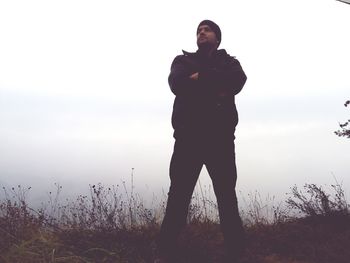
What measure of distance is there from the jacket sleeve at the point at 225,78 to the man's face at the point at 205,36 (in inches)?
14.0

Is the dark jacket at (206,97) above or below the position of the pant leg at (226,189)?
above

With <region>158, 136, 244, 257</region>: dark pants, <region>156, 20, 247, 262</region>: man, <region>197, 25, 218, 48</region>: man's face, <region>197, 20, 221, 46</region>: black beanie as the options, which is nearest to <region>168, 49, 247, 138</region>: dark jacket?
<region>156, 20, 247, 262</region>: man

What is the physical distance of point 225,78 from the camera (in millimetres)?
3486

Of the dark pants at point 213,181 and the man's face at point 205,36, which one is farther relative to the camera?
the man's face at point 205,36

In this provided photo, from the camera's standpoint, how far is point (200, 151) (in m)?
3.55

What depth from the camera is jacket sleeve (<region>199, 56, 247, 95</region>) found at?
3.49 metres

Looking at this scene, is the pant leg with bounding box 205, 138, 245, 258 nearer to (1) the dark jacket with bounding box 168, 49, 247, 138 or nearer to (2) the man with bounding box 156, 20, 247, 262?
(2) the man with bounding box 156, 20, 247, 262

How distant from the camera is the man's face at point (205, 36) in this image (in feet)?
12.3

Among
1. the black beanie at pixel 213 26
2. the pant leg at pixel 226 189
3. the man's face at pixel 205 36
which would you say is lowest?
the pant leg at pixel 226 189

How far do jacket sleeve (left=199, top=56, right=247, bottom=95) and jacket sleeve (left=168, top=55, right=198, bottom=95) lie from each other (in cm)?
12

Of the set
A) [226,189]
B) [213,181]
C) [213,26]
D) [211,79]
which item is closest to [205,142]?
[213,181]

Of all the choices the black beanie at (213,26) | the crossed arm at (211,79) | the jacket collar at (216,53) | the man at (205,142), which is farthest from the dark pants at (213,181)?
the black beanie at (213,26)

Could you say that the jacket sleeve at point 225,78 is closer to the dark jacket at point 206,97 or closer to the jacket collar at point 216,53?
the dark jacket at point 206,97

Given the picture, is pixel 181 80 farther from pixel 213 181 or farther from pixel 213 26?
pixel 213 181
